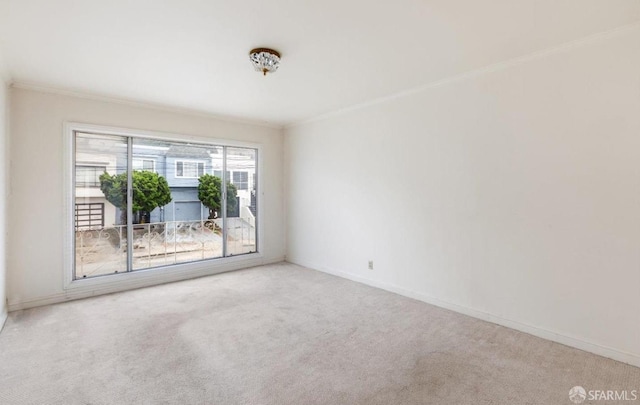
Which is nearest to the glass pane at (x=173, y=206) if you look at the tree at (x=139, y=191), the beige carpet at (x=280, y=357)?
the tree at (x=139, y=191)

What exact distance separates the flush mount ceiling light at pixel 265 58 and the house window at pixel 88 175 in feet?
8.59

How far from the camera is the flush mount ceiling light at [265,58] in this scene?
250cm

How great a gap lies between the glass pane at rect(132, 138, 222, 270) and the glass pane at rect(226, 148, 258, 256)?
0.70 feet

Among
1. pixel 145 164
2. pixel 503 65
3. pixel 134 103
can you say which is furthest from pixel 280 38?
pixel 145 164

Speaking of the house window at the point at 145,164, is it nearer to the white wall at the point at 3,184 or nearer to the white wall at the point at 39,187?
the white wall at the point at 39,187

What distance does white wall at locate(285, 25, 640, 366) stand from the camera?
2.25 meters

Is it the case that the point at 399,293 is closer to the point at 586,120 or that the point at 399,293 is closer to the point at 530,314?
the point at 530,314

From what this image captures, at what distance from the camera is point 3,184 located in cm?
299

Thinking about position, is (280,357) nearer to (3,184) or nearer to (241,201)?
(3,184)

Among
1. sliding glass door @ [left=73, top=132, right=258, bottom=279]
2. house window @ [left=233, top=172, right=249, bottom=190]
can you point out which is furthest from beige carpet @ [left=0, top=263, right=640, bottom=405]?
house window @ [left=233, top=172, right=249, bottom=190]

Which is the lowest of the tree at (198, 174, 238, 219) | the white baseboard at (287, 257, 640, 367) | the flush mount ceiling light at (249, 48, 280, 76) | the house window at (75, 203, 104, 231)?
the white baseboard at (287, 257, 640, 367)

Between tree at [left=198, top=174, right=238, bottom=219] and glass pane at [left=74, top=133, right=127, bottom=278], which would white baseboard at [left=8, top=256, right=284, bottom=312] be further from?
tree at [left=198, top=174, right=238, bottom=219]

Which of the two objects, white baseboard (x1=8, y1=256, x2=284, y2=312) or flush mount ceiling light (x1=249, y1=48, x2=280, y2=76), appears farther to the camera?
white baseboard (x1=8, y1=256, x2=284, y2=312)

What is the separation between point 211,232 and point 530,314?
13.8 ft
